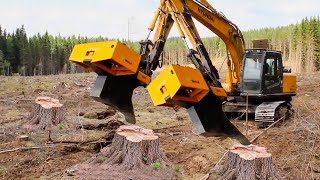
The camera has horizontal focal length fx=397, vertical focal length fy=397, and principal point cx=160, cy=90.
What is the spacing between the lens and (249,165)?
6.09m

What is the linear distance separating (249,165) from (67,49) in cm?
7842

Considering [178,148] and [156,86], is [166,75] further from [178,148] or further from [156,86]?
[178,148]

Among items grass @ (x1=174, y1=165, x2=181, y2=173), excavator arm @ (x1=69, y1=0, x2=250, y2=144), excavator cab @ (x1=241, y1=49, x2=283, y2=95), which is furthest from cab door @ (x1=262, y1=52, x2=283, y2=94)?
grass @ (x1=174, y1=165, x2=181, y2=173)

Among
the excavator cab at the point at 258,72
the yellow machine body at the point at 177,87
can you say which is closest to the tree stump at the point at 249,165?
the yellow machine body at the point at 177,87

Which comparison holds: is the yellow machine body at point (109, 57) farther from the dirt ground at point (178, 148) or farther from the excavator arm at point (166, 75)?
the dirt ground at point (178, 148)

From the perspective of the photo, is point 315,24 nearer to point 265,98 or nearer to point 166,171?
point 265,98

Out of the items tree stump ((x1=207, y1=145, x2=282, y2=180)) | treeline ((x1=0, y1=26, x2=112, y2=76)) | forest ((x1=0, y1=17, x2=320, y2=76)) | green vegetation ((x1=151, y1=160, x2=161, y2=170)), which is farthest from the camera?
treeline ((x1=0, y1=26, x2=112, y2=76))

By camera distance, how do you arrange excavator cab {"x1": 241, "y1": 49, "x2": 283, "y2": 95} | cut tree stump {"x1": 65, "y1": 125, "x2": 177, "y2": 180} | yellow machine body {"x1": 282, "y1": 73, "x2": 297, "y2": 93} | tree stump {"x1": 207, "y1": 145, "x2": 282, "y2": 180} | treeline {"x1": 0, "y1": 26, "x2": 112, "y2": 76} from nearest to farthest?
tree stump {"x1": 207, "y1": 145, "x2": 282, "y2": 180} < cut tree stump {"x1": 65, "y1": 125, "x2": 177, "y2": 180} < excavator cab {"x1": 241, "y1": 49, "x2": 283, "y2": 95} < yellow machine body {"x1": 282, "y1": 73, "x2": 297, "y2": 93} < treeline {"x1": 0, "y1": 26, "x2": 112, "y2": 76}

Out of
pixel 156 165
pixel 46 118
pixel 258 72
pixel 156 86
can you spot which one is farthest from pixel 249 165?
pixel 46 118

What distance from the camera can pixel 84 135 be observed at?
31.6 ft

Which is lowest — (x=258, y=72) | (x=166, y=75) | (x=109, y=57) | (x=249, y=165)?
(x=249, y=165)

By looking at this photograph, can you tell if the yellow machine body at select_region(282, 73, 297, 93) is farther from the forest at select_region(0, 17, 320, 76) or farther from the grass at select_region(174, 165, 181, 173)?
the forest at select_region(0, 17, 320, 76)

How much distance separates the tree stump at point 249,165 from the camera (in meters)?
6.08

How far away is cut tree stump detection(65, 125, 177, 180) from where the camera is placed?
21.5 ft
